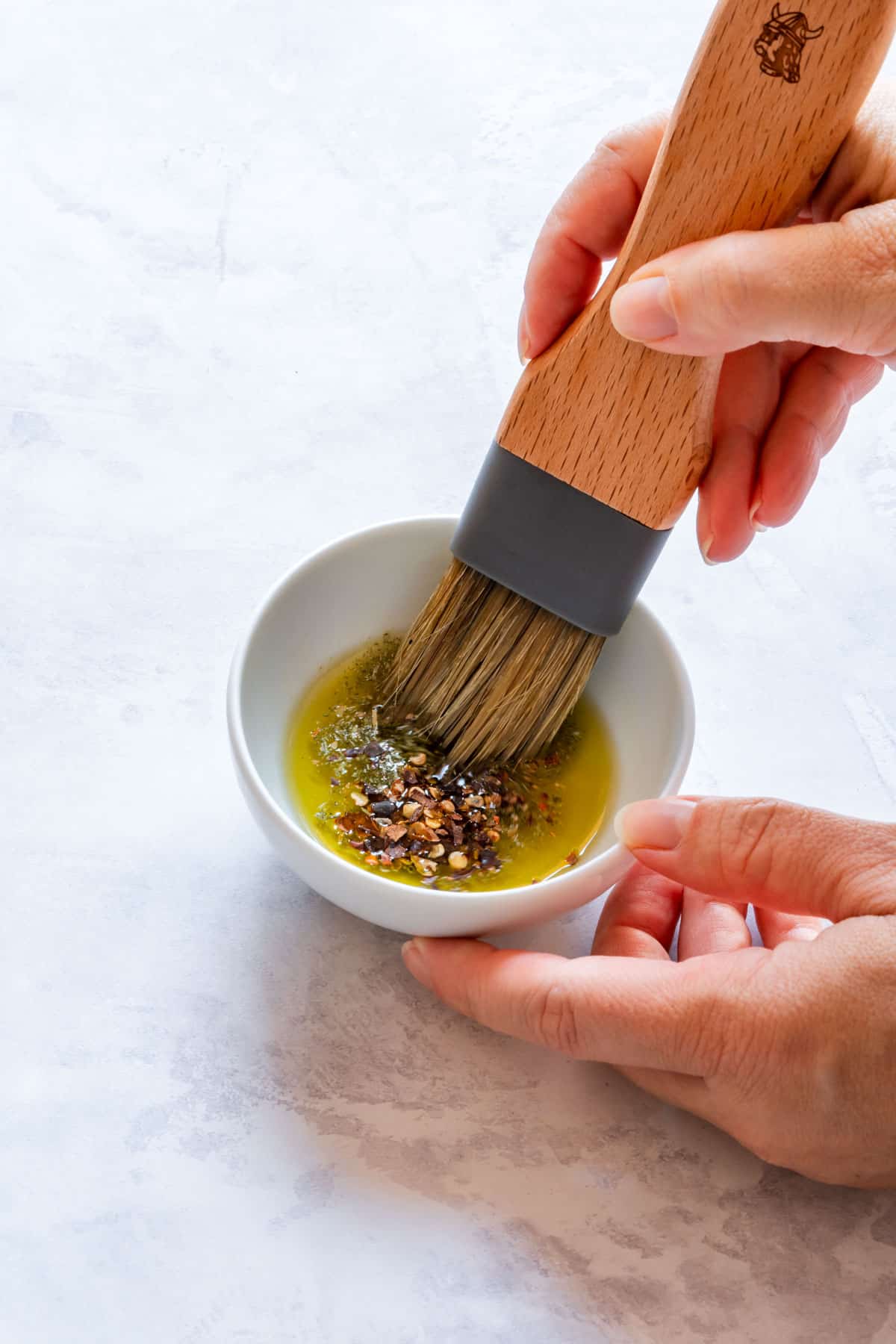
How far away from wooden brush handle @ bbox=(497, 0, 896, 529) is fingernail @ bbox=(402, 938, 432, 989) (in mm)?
349

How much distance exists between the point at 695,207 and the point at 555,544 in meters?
0.26

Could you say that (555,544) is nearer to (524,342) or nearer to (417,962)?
(524,342)

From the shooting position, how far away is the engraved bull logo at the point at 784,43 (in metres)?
0.74

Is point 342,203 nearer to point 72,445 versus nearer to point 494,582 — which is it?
point 72,445

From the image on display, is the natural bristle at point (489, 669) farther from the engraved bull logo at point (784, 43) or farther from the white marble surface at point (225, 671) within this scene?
the engraved bull logo at point (784, 43)

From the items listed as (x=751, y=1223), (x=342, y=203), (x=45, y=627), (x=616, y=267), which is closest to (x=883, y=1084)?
(x=751, y=1223)

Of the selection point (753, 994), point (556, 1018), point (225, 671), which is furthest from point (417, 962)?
point (225, 671)

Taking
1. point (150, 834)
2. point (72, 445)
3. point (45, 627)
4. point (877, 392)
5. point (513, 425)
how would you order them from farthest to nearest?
point (877, 392), point (72, 445), point (45, 627), point (150, 834), point (513, 425)

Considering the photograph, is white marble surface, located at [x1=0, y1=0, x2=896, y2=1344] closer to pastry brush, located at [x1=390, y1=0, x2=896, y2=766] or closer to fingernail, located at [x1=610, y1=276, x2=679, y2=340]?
pastry brush, located at [x1=390, y1=0, x2=896, y2=766]

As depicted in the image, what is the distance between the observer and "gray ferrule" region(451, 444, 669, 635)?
38.0 inches

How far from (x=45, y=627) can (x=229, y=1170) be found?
1.66 feet

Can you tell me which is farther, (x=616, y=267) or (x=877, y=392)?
(x=877, y=392)

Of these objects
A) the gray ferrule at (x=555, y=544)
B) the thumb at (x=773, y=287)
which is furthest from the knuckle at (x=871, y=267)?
the gray ferrule at (x=555, y=544)

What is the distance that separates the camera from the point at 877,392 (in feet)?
4.84
